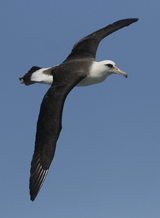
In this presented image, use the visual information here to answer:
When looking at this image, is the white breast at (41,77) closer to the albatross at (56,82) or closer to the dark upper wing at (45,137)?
the albatross at (56,82)

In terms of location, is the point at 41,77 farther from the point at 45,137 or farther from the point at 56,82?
the point at 45,137

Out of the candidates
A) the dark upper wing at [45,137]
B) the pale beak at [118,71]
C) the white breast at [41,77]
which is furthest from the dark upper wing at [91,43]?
the dark upper wing at [45,137]

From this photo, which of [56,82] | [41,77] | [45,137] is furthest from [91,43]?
[45,137]

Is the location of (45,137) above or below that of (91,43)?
below

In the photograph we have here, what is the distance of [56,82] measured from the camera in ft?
47.4

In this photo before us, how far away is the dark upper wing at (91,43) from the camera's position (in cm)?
1666

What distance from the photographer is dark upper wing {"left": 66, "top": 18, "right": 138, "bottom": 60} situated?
1666cm

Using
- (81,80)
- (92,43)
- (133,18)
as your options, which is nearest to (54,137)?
(81,80)

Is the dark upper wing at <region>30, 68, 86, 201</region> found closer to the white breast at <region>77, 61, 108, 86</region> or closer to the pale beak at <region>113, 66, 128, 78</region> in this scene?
the white breast at <region>77, 61, 108, 86</region>

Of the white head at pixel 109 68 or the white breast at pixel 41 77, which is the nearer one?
the white head at pixel 109 68

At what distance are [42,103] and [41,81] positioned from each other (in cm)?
193

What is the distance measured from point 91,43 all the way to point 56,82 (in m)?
3.24

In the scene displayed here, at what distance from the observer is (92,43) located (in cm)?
1706

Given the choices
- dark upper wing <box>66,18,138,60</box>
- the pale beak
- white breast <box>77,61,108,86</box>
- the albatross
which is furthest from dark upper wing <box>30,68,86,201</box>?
dark upper wing <box>66,18,138,60</box>
